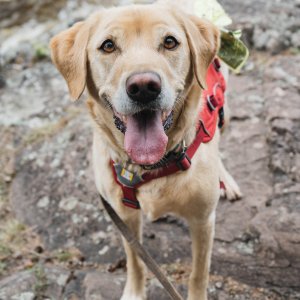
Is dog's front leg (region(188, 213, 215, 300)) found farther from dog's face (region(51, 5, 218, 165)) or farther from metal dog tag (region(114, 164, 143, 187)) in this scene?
dog's face (region(51, 5, 218, 165))

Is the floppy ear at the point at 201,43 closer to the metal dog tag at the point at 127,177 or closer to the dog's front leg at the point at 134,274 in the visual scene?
the metal dog tag at the point at 127,177

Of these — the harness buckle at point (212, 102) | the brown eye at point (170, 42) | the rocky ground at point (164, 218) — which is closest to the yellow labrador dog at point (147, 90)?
the brown eye at point (170, 42)

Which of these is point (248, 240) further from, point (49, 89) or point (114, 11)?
point (49, 89)

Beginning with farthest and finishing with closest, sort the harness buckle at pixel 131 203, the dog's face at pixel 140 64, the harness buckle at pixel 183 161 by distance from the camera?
the harness buckle at pixel 131 203 → the harness buckle at pixel 183 161 → the dog's face at pixel 140 64

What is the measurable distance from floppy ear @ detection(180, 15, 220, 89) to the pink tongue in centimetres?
37

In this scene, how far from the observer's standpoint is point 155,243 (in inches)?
137

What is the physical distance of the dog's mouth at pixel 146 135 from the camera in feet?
7.57

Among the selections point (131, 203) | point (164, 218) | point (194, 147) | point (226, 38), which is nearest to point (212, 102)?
point (194, 147)

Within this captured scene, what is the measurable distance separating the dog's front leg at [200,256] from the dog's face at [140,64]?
729mm

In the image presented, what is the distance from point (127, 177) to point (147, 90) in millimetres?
628

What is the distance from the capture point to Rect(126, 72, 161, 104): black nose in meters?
2.13

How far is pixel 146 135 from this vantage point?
2.32m

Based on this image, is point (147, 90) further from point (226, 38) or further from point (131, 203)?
point (226, 38)

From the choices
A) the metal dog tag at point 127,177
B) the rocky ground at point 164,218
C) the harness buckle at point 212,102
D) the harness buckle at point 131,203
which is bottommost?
the rocky ground at point 164,218
